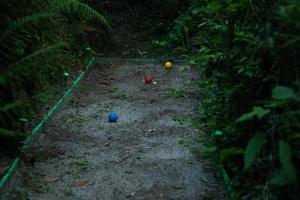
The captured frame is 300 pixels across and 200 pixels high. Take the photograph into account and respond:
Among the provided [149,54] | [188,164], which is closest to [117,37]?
[149,54]

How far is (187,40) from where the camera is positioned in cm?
830

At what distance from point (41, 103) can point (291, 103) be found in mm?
3700

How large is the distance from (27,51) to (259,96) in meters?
2.01

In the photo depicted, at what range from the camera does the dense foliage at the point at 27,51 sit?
2.18 meters

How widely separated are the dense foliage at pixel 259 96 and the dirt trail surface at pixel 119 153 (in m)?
0.39

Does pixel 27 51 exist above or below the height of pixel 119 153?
above

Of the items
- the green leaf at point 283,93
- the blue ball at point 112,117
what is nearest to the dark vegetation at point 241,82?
the green leaf at point 283,93

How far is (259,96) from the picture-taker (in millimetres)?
2756

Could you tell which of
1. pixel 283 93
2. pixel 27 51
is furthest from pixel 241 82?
pixel 27 51

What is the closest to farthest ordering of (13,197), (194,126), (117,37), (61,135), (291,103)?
(291,103) < (13,197) < (61,135) < (194,126) < (117,37)

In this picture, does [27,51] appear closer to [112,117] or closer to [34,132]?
[34,132]

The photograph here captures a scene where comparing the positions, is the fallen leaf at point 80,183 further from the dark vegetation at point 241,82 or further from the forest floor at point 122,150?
the dark vegetation at point 241,82

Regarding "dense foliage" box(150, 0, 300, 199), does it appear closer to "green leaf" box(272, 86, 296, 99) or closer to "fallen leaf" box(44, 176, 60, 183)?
"green leaf" box(272, 86, 296, 99)

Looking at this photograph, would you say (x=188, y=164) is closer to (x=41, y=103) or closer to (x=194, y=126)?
(x=194, y=126)
